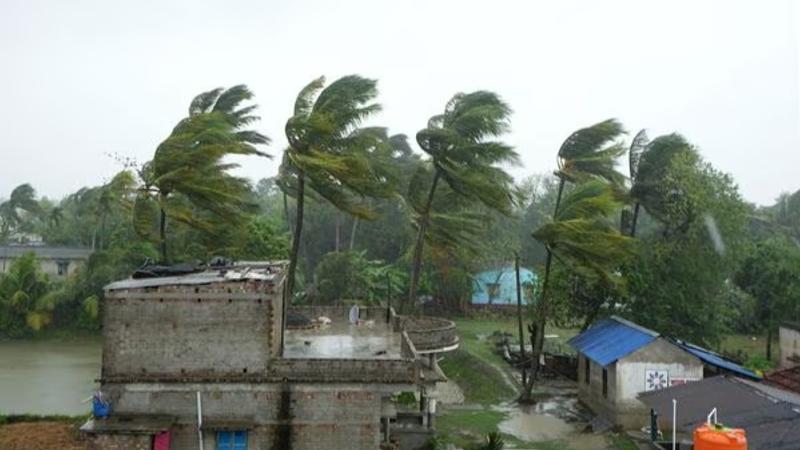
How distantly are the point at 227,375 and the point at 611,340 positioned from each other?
14389mm

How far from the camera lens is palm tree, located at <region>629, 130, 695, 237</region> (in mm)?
29453

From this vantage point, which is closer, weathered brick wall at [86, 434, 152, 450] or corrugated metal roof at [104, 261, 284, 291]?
weathered brick wall at [86, 434, 152, 450]

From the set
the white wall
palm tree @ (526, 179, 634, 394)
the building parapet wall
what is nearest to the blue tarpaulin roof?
palm tree @ (526, 179, 634, 394)

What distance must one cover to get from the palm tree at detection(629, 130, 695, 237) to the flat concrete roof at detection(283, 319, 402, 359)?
13755mm

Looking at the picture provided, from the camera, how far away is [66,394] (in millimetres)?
27094

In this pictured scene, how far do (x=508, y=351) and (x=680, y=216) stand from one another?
1021 cm

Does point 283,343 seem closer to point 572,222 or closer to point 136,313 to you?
point 136,313

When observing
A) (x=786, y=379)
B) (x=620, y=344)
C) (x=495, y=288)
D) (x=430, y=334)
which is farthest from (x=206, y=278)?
(x=495, y=288)

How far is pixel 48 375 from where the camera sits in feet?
102

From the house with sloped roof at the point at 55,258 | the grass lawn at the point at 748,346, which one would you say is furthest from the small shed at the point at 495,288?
the house with sloped roof at the point at 55,258

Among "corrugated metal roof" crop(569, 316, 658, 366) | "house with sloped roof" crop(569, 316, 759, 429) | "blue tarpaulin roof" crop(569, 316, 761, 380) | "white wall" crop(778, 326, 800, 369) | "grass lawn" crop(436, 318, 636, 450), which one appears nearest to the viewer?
"grass lawn" crop(436, 318, 636, 450)

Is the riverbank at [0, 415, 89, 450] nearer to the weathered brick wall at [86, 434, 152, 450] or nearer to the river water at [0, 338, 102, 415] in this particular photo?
the river water at [0, 338, 102, 415]

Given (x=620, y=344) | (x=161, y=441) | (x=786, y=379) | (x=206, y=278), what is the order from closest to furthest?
1. (x=161, y=441)
2. (x=206, y=278)
3. (x=786, y=379)
4. (x=620, y=344)

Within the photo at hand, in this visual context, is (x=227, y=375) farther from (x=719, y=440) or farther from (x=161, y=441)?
(x=719, y=440)
